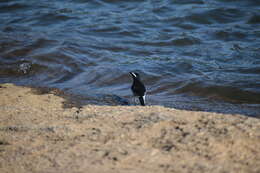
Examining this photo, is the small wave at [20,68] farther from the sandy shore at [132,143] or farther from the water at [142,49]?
the sandy shore at [132,143]

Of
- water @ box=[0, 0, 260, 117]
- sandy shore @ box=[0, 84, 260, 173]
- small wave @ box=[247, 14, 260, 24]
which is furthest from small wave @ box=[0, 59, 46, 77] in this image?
small wave @ box=[247, 14, 260, 24]

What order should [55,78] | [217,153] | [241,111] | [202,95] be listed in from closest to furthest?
[217,153] → [241,111] → [202,95] → [55,78]

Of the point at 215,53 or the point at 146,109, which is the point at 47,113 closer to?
the point at 146,109

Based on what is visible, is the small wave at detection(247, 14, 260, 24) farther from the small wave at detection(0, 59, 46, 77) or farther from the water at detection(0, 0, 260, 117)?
the small wave at detection(0, 59, 46, 77)

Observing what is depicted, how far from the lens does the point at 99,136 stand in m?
4.19

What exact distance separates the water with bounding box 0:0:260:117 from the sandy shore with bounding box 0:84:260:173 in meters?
2.94

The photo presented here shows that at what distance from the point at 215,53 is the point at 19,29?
6846 mm

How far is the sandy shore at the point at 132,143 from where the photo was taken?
3.53 m

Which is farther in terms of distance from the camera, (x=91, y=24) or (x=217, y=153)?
(x=91, y=24)

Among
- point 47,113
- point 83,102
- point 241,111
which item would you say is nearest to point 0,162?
point 47,113

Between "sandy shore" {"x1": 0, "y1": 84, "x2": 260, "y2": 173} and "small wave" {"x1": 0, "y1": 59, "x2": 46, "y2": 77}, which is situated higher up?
"sandy shore" {"x1": 0, "y1": 84, "x2": 260, "y2": 173}

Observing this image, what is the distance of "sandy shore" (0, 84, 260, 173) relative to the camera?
353cm

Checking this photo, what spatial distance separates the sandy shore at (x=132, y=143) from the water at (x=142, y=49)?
2939 millimetres

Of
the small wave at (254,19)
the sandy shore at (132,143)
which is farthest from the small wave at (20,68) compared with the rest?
the small wave at (254,19)
